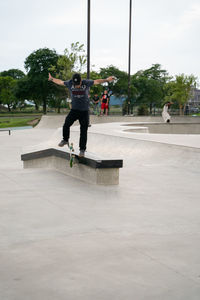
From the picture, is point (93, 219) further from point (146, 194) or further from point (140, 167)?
point (140, 167)

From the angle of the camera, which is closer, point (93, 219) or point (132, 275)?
point (132, 275)

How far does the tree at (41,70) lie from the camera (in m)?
66.1

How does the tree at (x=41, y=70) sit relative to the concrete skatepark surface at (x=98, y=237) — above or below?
above

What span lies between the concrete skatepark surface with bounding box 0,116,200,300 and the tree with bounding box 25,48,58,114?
196ft

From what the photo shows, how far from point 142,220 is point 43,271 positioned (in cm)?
198

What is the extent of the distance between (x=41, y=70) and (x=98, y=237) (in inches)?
2585

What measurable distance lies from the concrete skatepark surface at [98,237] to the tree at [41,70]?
5973cm

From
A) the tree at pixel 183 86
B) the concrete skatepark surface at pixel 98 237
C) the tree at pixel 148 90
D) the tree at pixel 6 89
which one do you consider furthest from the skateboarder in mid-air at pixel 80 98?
the tree at pixel 6 89

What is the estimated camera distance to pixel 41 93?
67.2 meters

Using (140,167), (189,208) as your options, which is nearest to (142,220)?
(189,208)

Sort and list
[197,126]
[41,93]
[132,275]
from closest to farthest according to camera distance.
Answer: [132,275], [197,126], [41,93]

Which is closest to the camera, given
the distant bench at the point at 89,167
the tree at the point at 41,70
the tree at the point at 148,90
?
the distant bench at the point at 89,167

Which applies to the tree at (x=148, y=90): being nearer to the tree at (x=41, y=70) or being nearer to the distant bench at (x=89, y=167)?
the tree at (x=41, y=70)

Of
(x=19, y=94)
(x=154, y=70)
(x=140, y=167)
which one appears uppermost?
(x=154, y=70)
